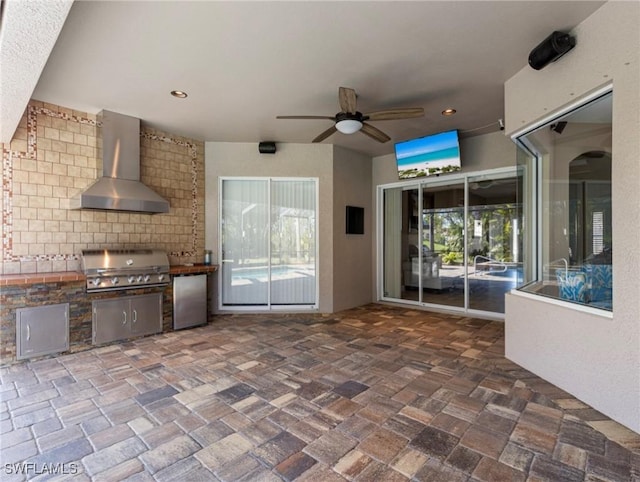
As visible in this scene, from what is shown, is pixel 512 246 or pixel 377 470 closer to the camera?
pixel 377 470

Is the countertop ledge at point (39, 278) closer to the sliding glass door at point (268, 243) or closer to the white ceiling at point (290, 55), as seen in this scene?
the white ceiling at point (290, 55)

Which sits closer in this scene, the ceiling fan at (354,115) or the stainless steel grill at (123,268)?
the ceiling fan at (354,115)

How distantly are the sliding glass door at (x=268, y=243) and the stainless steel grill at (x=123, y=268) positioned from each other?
1.28m

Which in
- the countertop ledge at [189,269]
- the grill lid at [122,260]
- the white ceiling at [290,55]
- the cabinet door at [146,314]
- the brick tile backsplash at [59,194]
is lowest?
the cabinet door at [146,314]

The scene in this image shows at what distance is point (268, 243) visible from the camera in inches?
230

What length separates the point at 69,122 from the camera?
4191 millimetres

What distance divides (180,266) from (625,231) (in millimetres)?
5356

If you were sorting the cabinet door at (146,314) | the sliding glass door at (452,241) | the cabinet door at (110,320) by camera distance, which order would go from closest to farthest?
the cabinet door at (110,320) < the cabinet door at (146,314) < the sliding glass door at (452,241)

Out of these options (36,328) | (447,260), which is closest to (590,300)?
(447,260)

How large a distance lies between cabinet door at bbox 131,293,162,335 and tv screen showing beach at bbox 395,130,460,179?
4520 millimetres

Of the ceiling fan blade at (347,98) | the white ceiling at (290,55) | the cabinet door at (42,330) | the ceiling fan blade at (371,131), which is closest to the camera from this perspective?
the white ceiling at (290,55)

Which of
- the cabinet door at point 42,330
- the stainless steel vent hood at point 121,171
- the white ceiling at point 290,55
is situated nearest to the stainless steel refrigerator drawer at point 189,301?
the stainless steel vent hood at point 121,171

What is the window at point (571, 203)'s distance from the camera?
269 centimetres

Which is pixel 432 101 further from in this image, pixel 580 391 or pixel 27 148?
pixel 27 148
